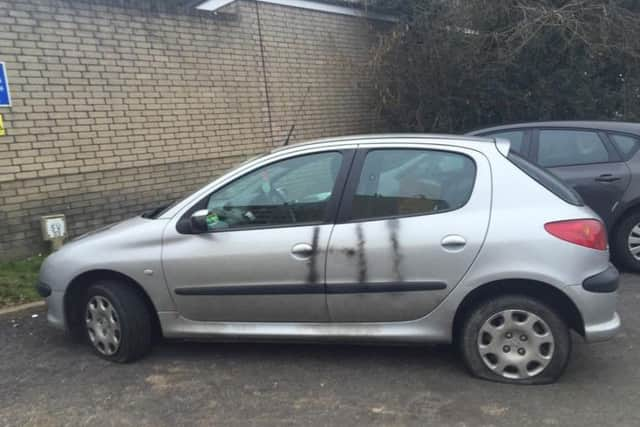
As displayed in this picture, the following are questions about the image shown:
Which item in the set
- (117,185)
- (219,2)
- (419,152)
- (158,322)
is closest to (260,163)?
(419,152)

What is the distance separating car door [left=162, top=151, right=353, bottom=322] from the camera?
3570 millimetres

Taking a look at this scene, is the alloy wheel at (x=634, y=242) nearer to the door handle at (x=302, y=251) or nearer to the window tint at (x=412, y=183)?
the window tint at (x=412, y=183)

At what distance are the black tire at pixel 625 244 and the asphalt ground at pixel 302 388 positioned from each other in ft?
4.62

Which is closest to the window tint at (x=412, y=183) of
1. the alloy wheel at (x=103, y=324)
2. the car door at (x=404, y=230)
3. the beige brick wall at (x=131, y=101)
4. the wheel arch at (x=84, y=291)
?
the car door at (x=404, y=230)

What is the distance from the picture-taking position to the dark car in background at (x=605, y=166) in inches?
213

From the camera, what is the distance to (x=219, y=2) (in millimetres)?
8219

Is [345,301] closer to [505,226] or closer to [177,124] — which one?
[505,226]

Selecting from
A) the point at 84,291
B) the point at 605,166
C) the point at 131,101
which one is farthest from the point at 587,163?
the point at 131,101

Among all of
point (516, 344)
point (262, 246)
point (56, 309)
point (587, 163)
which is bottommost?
point (516, 344)

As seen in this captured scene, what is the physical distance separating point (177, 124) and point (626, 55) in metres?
7.31

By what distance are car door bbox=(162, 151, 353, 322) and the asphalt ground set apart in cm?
41

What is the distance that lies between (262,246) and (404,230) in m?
0.89

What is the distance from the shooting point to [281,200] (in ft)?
12.1

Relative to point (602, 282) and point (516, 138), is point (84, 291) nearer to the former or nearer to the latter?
point (602, 282)
